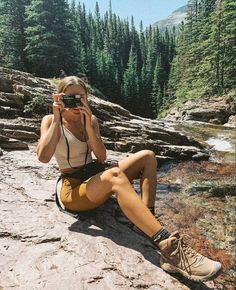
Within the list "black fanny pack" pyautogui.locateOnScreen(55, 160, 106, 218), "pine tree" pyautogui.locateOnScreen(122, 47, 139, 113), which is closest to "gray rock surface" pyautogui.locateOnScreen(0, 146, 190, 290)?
"black fanny pack" pyautogui.locateOnScreen(55, 160, 106, 218)

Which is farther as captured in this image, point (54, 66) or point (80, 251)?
point (54, 66)

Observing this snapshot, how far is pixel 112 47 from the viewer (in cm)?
12506

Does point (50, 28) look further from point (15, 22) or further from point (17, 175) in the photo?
point (17, 175)

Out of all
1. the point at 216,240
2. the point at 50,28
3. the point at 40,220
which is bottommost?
the point at 216,240

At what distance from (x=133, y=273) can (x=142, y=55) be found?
131 metres

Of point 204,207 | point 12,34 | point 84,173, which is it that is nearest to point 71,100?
point 84,173

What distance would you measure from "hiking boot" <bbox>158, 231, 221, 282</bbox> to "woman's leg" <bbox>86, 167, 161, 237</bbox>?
226 millimetres

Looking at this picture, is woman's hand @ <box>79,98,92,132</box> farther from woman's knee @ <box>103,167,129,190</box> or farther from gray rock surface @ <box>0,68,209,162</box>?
gray rock surface @ <box>0,68,209,162</box>

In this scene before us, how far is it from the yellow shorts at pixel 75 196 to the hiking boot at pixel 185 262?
120 centimetres

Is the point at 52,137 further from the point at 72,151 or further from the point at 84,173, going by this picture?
the point at 84,173

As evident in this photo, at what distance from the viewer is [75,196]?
487 centimetres

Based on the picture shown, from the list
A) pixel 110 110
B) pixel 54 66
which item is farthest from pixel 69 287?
pixel 54 66

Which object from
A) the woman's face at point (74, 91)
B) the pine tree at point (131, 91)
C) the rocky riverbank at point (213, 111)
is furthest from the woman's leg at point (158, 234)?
the pine tree at point (131, 91)

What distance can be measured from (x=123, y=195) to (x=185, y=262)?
1.01 meters
